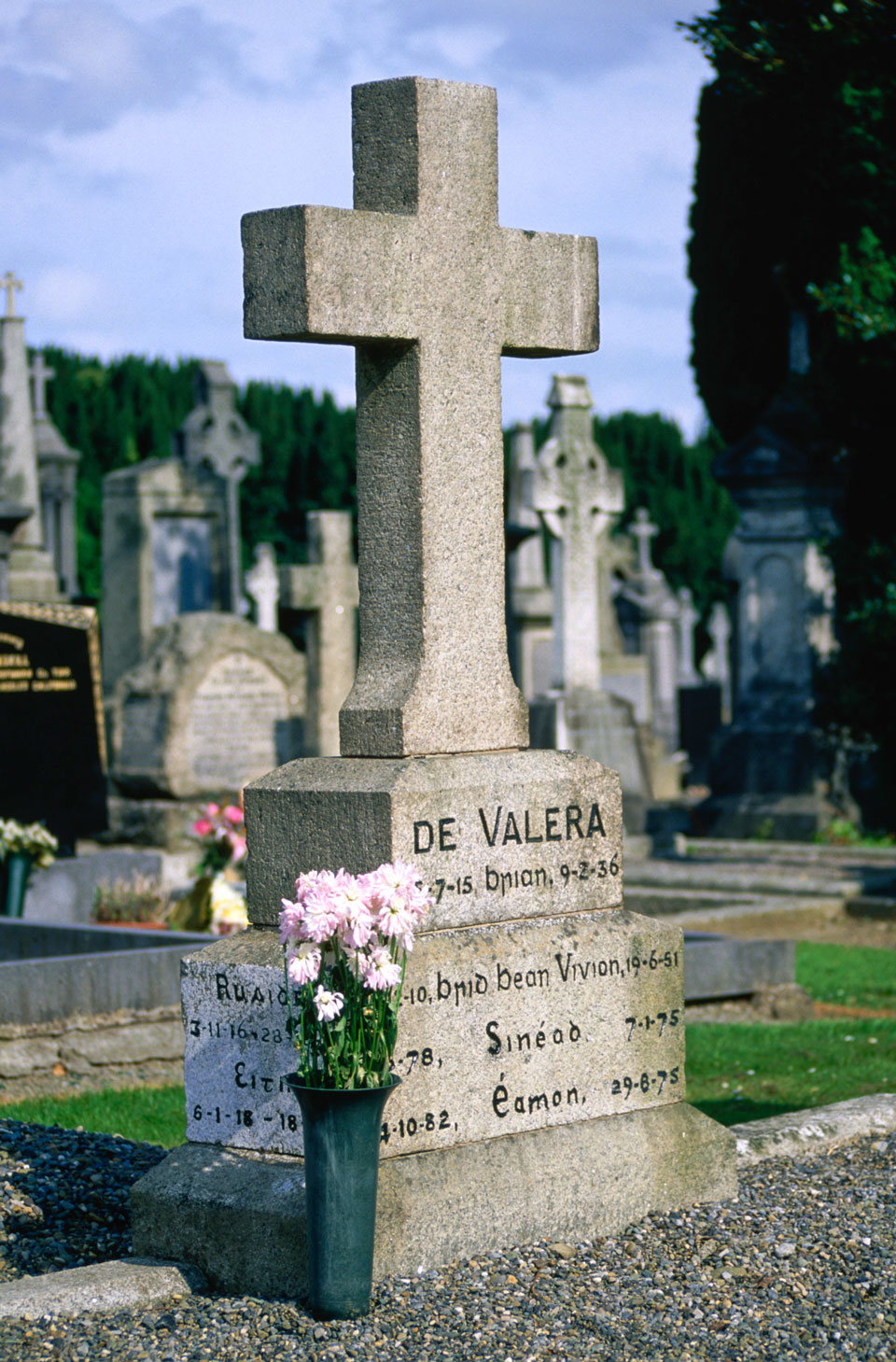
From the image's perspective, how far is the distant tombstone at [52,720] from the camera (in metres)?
10.6

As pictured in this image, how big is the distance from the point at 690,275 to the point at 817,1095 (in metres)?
15.3

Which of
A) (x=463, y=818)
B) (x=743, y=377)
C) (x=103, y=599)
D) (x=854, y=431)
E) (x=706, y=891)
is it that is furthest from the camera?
(x=743, y=377)

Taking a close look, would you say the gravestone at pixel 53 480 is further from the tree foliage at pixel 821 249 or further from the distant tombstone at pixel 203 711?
the tree foliage at pixel 821 249

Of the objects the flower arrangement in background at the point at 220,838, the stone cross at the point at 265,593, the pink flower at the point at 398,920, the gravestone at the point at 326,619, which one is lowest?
the flower arrangement in background at the point at 220,838

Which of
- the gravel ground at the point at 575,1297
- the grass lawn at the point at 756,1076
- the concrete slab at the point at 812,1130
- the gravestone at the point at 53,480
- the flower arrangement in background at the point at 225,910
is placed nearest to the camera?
the gravel ground at the point at 575,1297

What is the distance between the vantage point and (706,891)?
39.5ft

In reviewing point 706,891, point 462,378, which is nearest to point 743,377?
point 706,891

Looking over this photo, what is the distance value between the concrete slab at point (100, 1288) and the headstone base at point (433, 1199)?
0.33 feet

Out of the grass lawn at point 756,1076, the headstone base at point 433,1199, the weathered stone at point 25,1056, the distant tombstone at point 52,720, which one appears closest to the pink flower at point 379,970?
the headstone base at point 433,1199

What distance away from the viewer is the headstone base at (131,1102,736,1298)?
4.09 metres

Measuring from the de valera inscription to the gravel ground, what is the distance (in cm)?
34

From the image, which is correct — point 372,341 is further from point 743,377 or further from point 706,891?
point 743,377

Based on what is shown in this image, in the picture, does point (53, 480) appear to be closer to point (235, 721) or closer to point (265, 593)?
point (265, 593)

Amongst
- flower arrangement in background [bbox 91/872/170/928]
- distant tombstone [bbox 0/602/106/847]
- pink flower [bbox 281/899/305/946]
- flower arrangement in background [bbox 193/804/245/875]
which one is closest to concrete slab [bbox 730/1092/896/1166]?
pink flower [bbox 281/899/305/946]
